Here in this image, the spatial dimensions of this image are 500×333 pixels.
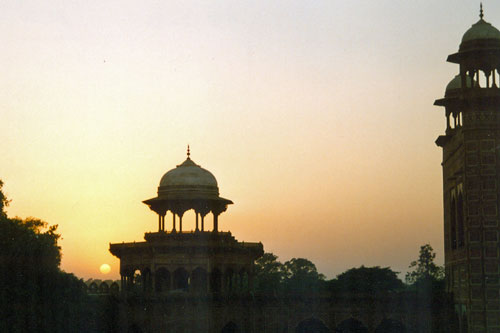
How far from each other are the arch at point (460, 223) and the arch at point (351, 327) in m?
11.9

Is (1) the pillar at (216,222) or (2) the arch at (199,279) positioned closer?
(2) the arch at (199,279)

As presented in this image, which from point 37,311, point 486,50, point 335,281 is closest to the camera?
point 37,311

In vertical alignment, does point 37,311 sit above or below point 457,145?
below

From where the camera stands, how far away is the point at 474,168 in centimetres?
3391

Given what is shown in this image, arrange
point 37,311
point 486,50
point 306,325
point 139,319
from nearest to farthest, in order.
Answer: point 37,311, point 486,50, point 139,319, point 306,325

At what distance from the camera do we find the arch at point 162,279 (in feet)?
142

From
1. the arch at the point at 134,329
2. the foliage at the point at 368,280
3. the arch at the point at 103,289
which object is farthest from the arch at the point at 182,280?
the foliage at the point at 368,280

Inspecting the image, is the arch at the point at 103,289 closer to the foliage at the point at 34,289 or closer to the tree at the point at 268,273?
the foliage at the point at 34,289

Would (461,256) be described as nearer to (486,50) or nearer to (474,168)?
(474,168)

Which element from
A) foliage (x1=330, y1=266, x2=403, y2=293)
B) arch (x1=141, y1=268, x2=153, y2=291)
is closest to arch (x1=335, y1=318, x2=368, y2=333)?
arch (x1=141, y1=268, x2=153, y2=291)

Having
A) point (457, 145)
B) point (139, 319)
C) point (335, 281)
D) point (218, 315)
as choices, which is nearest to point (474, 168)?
point (457, 145)

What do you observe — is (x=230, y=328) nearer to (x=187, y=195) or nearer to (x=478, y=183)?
(x=187, y=195)

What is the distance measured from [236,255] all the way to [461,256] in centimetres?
1222

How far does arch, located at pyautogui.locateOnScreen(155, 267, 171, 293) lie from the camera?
142 feet
